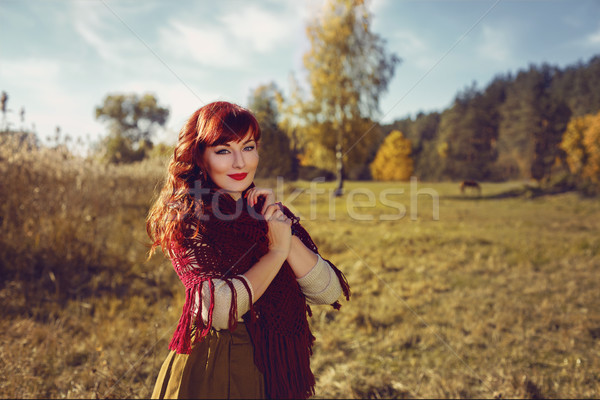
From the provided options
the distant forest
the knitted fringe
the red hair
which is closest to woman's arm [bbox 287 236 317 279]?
the knitted fringe

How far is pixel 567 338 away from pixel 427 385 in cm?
185

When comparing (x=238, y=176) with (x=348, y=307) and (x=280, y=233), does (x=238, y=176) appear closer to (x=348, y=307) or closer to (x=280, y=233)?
(x=280, y=233)

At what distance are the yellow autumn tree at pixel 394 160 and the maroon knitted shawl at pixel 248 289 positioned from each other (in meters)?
34.5

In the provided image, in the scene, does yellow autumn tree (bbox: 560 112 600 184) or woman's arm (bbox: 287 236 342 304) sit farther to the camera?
yellow autumn tree (bbox: 560 112 600 184)

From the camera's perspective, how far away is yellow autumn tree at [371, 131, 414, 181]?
35344mm

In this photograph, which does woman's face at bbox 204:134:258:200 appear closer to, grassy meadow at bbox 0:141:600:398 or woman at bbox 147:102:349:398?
woman at bbox 147:102:349:398

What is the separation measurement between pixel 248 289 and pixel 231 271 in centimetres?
12

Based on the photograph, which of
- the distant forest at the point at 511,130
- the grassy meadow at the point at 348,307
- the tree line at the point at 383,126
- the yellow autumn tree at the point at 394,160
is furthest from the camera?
the yellow autumn tree at the point at 394,160

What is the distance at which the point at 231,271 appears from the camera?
122 cm

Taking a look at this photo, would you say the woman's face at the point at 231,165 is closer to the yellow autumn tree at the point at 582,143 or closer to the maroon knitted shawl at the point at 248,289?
the maroon knitted shawl at the point at 248,289

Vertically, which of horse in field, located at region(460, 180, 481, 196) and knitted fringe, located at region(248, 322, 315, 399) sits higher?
horse in field, located at region(460, 180, 481, 196)

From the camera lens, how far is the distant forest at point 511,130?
840 inches

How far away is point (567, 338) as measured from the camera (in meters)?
3.48

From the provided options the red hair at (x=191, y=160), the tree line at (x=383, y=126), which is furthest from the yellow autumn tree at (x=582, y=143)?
the red hair at (x=191, y=160)
